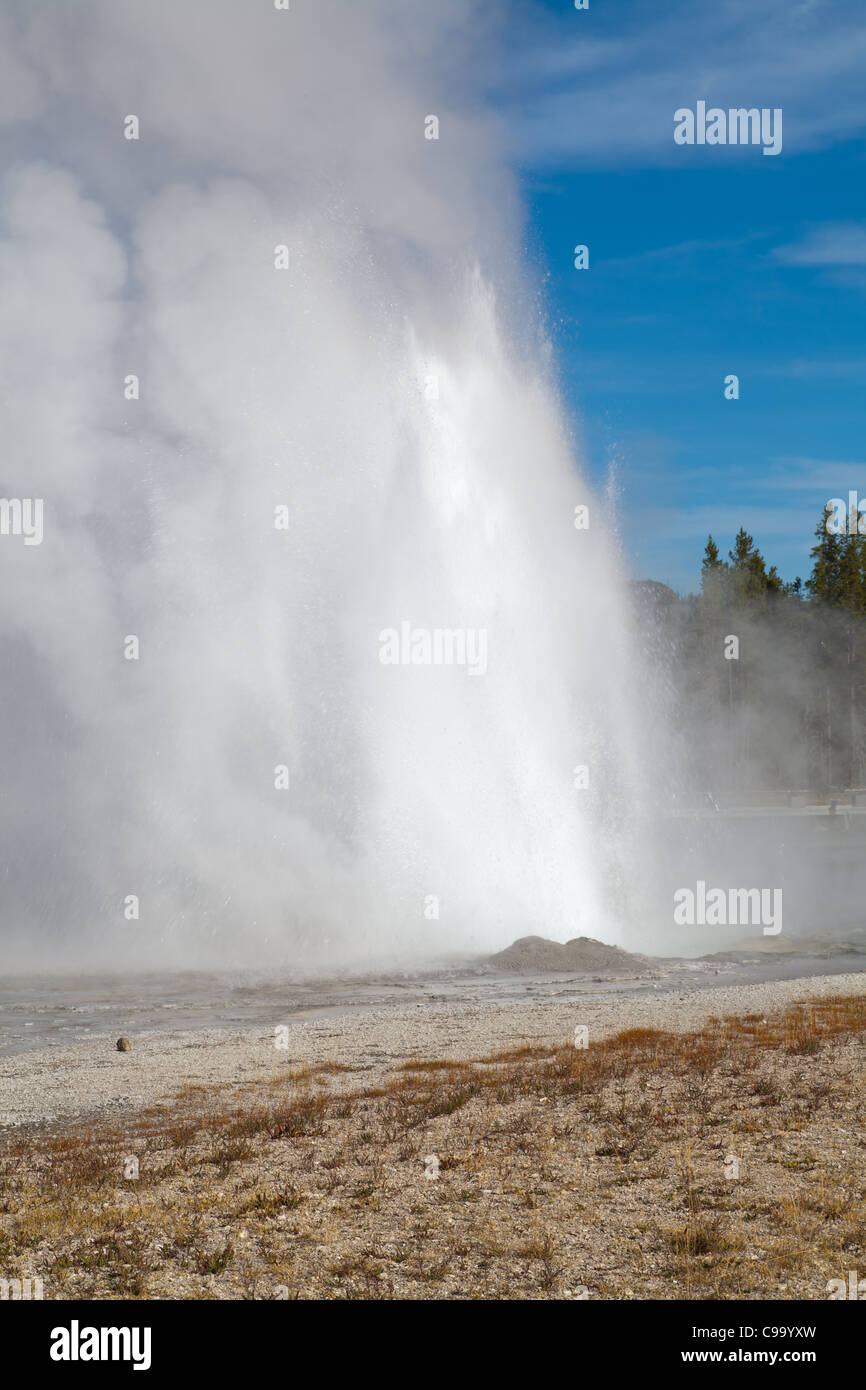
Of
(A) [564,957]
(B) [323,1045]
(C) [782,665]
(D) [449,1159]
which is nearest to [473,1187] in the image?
(D) [449,1159]

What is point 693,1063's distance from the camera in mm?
14375

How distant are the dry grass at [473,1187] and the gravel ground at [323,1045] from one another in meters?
1.09

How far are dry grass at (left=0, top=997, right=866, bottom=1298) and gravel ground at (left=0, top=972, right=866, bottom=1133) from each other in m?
1.09

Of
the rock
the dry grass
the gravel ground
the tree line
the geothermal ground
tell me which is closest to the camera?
the dry grass

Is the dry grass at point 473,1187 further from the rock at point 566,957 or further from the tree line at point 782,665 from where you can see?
the tree line at point 782,665

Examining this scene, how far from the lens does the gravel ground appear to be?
14.6m

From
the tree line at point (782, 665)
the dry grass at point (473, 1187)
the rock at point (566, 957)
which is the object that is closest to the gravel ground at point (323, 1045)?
the dry grass at point (473, 1187)

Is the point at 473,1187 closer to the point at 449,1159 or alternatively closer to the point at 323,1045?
the point at 449,1159

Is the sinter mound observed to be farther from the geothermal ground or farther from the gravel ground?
the geothermal ground

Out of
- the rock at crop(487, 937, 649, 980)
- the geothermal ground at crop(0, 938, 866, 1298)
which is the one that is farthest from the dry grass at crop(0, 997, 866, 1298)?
the rock at crop(487, 937, 649, 980)

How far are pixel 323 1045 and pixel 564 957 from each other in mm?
9028

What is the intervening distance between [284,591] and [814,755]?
199 feet
